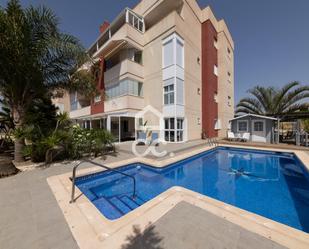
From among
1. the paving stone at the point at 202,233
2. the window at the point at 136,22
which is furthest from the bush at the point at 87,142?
the window at the point at 136,22

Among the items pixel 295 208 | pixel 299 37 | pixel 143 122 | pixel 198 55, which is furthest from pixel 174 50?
pixel 295 208

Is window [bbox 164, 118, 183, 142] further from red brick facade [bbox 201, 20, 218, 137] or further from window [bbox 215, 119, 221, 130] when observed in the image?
window [bbox 215, 119, 221, 130]

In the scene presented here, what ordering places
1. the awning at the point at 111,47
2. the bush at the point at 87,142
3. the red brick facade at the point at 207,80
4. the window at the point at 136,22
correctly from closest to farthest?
the bush at the point at 87,142
the awning at the point at 111,47
the window at the point at 136,22
the red brick facade at the point at 207,80

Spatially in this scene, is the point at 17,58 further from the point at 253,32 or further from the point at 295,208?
the point at 253,32

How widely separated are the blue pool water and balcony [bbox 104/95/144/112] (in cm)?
952

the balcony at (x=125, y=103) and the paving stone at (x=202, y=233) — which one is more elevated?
the balcony at (x=125, y=103)

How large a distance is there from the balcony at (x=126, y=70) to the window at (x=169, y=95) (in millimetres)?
4344

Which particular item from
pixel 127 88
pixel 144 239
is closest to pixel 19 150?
pixel 144 239

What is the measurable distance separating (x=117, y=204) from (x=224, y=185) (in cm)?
488

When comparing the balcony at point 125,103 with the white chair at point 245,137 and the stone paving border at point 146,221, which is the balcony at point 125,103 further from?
the stone paving border at point 146,221

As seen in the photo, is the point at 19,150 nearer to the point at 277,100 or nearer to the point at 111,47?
the point at 111,47

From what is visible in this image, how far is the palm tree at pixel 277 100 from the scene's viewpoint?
17.5 meters

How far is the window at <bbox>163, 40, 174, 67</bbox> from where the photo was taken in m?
15.6

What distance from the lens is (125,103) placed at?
661 inches
